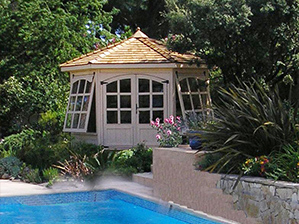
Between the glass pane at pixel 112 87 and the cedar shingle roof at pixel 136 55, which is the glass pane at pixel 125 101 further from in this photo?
the cedar shingle roof at pixel 136 55

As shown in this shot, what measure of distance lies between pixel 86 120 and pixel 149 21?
14488mm

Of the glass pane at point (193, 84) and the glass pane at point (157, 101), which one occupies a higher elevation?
the glass pane at point (193, 84)

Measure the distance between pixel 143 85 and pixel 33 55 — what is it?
20.2 feet

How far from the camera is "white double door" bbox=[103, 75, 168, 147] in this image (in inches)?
542

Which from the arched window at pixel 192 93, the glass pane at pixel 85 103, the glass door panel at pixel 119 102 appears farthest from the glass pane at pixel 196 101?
the glass pane at pixel 85 103

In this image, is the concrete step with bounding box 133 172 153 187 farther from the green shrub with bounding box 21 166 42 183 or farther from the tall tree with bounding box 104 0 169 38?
the tall tree with bounding box 104 0 169 38

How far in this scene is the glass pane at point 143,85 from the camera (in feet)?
45.6

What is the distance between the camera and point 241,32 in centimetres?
1254

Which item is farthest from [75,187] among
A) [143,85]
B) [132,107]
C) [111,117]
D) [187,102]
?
[187,102]

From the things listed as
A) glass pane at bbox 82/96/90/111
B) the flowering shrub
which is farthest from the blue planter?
glass pane at bbox 82/96/90/111

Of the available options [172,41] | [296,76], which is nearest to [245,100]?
[172,41]

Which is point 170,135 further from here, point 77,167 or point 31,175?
point 31,175

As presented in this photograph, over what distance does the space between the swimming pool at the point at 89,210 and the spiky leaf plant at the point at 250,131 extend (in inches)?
43.2

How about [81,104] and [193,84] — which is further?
[81,104]
